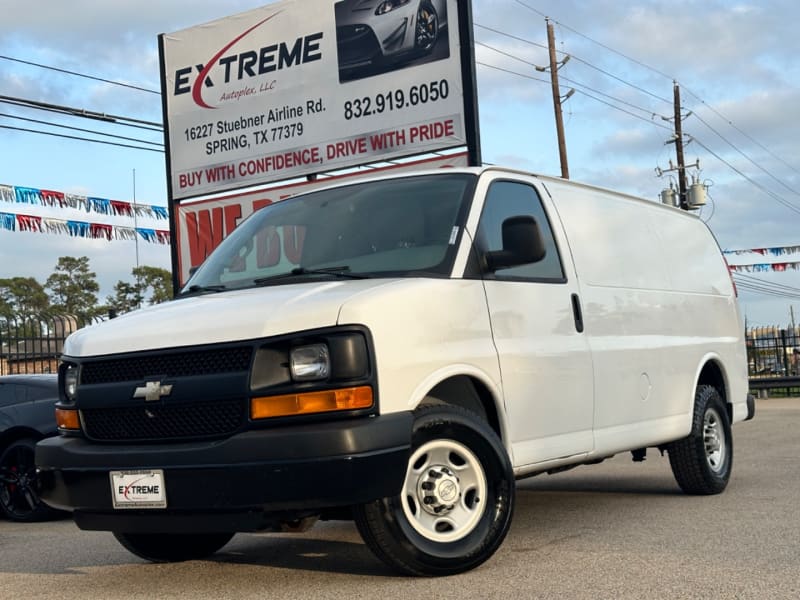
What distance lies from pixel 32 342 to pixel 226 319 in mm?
15472

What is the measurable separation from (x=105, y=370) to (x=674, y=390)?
3957 millimetres

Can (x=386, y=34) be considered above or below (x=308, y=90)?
above

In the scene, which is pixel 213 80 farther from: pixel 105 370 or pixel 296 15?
pixel 105 370

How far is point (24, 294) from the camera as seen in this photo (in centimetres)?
7031

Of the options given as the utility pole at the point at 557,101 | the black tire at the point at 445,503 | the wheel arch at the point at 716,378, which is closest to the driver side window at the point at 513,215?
the black tire at the point at 445,503

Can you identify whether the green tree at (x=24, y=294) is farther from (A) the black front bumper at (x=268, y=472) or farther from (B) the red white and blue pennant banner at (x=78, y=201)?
(A) the black front bumper at (x=268, y=472)

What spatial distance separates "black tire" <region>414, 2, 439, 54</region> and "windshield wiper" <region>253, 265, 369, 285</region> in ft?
28.5

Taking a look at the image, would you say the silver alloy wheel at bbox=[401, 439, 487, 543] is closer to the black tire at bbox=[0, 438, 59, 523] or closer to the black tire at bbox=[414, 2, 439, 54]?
the black tire at bbox=[0, 438, 59, 523]

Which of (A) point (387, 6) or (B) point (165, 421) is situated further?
(A) point (387, 6)

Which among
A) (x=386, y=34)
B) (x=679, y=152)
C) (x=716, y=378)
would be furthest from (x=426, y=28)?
(x=679, y=152)

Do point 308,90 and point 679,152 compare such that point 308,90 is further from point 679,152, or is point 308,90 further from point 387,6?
point 679,152

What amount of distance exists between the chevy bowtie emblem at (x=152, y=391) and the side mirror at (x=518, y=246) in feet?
5.88

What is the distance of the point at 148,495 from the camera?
500 cm

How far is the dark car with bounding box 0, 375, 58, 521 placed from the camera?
9383mm
